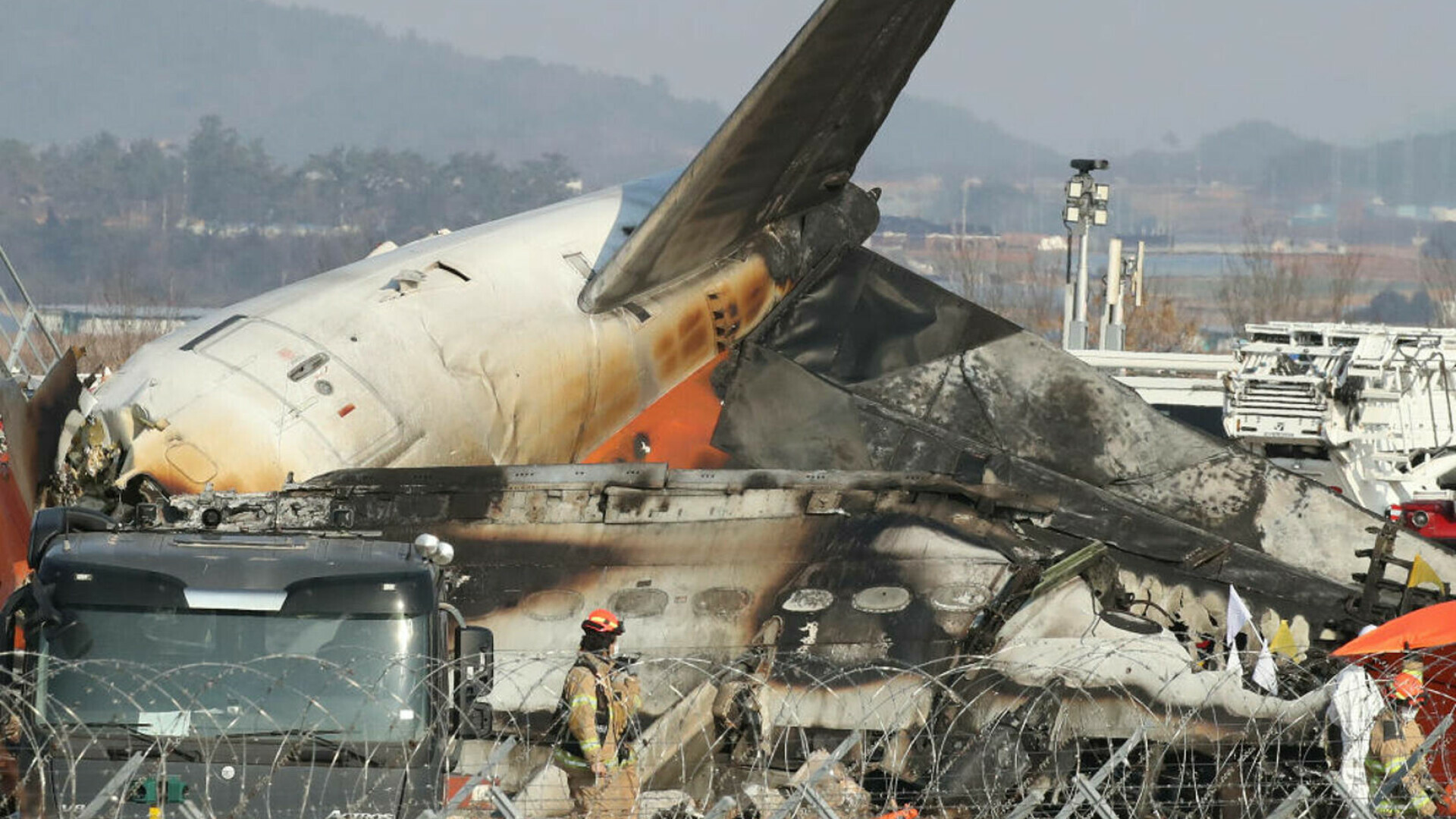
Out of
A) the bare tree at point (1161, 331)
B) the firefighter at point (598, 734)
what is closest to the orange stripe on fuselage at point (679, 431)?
the firefighter at point (598, 734)

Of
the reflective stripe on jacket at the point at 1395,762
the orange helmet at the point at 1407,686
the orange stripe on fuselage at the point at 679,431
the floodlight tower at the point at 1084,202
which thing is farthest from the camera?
the floodlight tower at the point at 1084,202

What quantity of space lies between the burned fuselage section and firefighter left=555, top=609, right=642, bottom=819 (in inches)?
63.5

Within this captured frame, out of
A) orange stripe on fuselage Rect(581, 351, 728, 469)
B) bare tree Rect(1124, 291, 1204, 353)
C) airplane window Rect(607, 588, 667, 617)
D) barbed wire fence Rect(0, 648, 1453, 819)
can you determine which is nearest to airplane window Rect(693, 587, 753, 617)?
airplane window Rect(607, 588, 667, 617)

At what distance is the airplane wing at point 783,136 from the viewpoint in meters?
20.5

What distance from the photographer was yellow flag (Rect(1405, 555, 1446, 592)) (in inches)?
794

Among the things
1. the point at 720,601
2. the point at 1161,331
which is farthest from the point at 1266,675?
the point at 1161,331

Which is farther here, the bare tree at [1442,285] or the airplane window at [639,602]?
the bare tree at [1442,285]

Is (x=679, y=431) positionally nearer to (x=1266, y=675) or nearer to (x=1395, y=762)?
(x=1266, y=675)

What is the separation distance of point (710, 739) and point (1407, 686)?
4.71 m

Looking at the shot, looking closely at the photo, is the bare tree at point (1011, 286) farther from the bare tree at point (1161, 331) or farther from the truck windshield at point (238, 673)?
the truck windshield at point (238, 673)

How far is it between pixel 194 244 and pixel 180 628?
164m

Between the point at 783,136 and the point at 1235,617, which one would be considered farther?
the point at 783,136

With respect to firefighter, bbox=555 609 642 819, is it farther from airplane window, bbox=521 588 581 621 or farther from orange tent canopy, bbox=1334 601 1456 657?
orange tent canopy, bbox=1334 601 1456 657

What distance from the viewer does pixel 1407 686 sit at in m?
13.1
